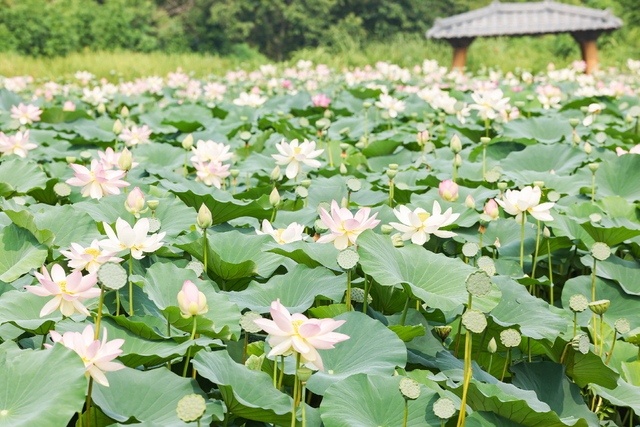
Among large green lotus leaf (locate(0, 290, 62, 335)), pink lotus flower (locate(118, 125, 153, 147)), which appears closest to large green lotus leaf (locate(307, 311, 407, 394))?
large green lotus leaf (locate(0, 290, 62, 335))

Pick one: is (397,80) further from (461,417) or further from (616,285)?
(461,417)

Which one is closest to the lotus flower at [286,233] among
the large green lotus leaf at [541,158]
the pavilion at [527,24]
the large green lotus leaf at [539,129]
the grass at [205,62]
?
the large green lotus leaf at [541,158]

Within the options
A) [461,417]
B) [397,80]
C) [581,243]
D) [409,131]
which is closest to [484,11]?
[397,80]

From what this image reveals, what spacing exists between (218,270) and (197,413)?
2.18 feet

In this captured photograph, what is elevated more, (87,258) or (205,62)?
(87,258)

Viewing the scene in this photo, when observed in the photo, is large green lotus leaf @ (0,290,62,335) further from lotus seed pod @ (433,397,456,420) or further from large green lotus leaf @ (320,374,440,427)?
lotus seed pod @ (433,397,456,420)

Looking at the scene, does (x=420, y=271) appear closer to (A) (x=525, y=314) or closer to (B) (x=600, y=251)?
(A) (x=525, y=314)

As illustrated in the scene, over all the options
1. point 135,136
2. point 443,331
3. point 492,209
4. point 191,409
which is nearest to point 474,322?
point 443,331

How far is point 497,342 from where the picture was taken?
132cm

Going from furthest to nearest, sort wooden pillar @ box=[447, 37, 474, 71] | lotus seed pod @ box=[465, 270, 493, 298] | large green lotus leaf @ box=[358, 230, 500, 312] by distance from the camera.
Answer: wooden pillar @ box=[447, 37, 474, 71] < large green lotus leaf @ box=[358, 230, 500, 312] < lotus seed pod @ box=[465, 270, 493, 298]

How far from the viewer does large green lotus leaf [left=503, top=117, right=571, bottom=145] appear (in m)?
2.96

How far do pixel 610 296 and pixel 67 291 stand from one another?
138 cm

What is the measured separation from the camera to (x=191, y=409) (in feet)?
2.46

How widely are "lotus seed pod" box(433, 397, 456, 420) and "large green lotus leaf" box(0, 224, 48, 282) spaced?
92cm
